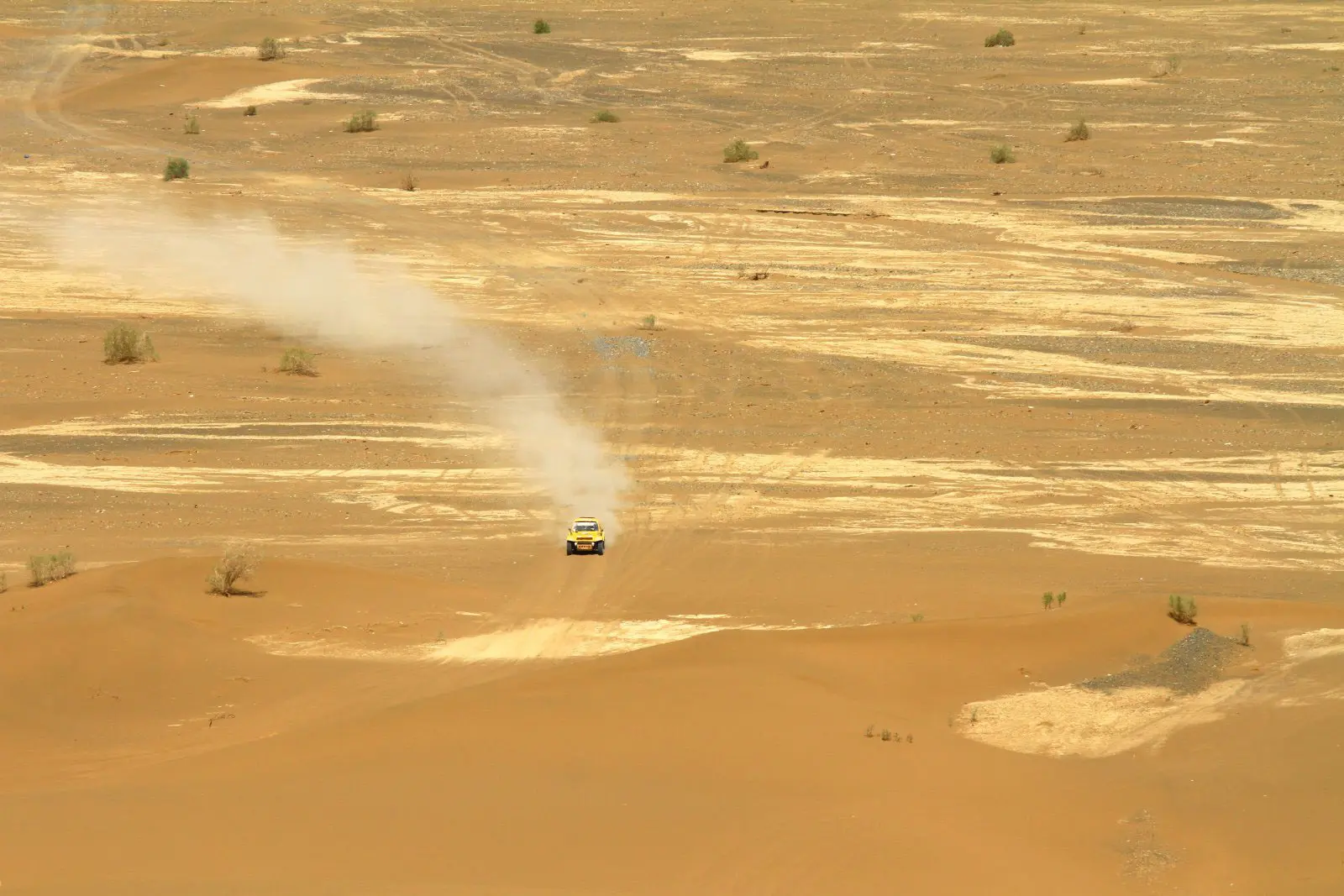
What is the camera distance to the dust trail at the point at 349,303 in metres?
21.2

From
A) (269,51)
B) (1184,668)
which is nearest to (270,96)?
(269,51)

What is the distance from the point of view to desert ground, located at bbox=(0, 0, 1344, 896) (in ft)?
34.5

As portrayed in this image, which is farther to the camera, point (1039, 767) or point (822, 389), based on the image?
point (822, 389)

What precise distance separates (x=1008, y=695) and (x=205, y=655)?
687 cm

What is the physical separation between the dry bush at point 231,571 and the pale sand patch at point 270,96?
34.7 m

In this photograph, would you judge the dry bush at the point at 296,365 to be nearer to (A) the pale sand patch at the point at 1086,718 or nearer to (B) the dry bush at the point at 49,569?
(B) the dry bush at the point at 49,569

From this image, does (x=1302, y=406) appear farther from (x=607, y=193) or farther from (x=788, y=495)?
(x=607, y=193)

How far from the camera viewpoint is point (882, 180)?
37.5 m

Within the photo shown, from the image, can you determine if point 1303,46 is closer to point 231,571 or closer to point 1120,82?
point 1120,82

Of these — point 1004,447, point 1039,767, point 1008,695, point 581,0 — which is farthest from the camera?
point 581,0

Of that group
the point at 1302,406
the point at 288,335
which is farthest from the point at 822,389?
→ the point at 288,335

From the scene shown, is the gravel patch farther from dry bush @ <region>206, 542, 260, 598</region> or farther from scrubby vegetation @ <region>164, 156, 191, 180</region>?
scrubby vegetation @ <region>164, 156, 191, 180</region>

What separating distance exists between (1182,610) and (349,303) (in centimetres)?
1795

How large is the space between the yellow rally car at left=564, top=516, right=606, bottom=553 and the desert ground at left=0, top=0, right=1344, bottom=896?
0.21 m
